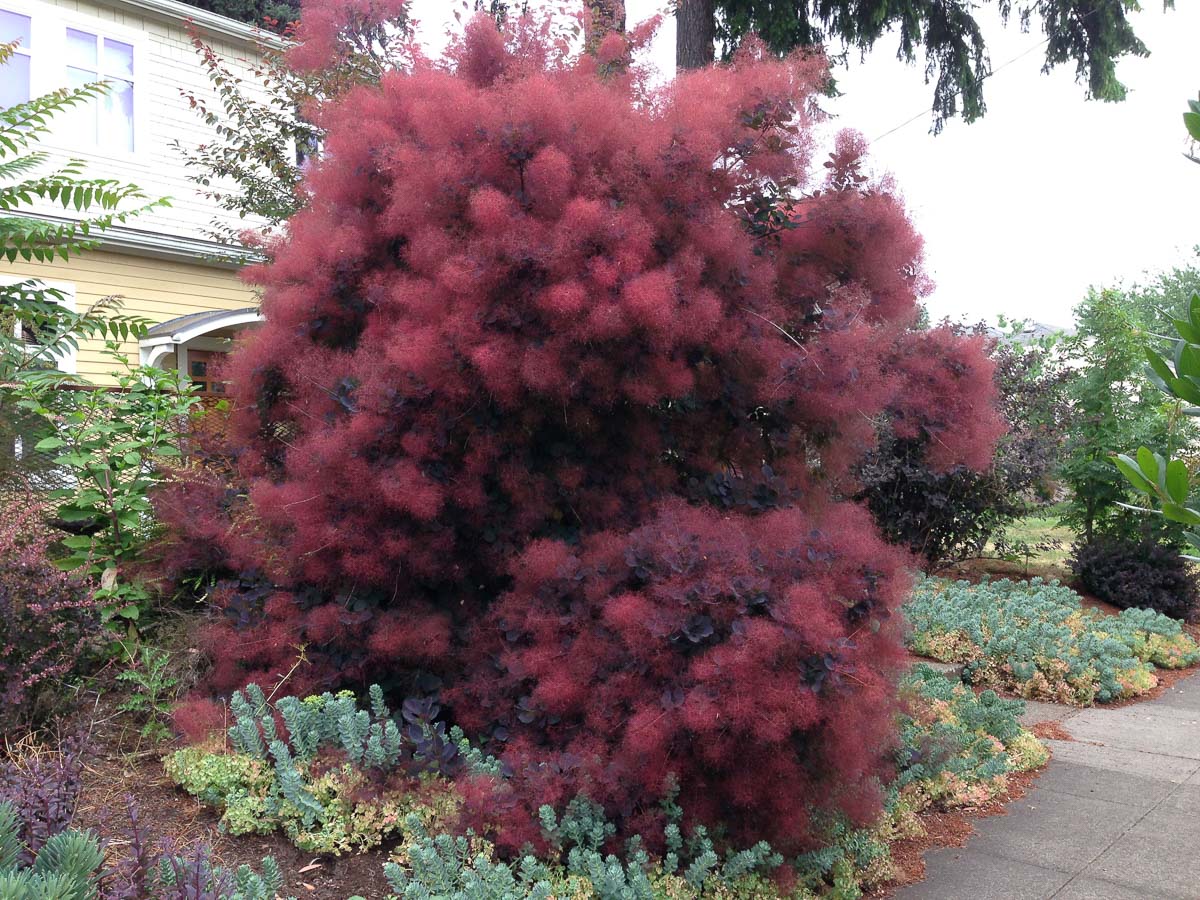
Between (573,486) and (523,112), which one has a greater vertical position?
(523,112)

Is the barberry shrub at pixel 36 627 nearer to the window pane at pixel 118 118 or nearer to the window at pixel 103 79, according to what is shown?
the window at pixel 103 79

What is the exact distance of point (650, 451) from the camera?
4281mm

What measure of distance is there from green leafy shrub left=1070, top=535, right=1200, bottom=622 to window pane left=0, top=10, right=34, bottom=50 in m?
13.0

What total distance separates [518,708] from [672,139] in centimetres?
233

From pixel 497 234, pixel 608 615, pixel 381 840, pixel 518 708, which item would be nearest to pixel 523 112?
pixel 497 234

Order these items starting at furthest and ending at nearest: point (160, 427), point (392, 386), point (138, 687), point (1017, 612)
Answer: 1. point (1017, 612)
2. point (160, 427)
3. point (138, 687)
4. point (392, 386)

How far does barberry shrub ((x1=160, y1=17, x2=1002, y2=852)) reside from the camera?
330cm

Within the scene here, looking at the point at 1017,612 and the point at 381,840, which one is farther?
the point at 1017,612

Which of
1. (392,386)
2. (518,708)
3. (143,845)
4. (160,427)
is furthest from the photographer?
(160,427)

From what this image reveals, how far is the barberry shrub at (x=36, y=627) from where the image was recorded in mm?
4035

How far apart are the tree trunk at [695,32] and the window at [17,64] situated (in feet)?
23.5

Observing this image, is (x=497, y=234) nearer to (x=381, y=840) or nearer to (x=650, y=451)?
(x=650, y=451)

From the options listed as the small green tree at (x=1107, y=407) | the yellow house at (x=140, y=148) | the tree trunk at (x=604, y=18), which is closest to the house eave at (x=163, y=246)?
the yellow house at (x=140, y=148)

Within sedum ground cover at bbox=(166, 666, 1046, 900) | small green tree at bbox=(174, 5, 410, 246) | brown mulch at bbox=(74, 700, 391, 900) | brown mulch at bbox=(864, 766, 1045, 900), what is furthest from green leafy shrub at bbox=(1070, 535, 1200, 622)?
brown mulch at bbox=(74, 700, 391, 900)
